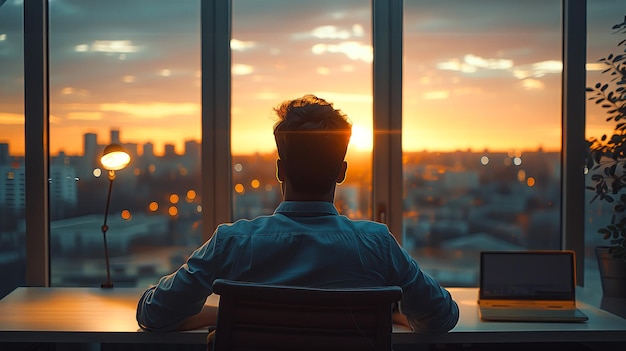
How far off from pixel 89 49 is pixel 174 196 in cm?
89

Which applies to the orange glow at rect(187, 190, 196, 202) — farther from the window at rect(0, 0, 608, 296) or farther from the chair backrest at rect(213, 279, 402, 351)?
the chair backrest at rect(213, 279, 402, 351)

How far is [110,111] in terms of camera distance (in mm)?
3324

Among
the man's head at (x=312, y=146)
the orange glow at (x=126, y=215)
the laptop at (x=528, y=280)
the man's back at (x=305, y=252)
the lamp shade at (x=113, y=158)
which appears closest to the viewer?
the man's back at (x=305, y=252)

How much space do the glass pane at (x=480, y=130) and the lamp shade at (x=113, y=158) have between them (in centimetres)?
145

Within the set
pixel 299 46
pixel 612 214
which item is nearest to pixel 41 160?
pixel 299 46

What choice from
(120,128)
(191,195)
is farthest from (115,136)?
(191,195)

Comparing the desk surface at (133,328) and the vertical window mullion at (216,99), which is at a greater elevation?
the vertical window mullion at (216,99)

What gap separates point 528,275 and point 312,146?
134 centimetres

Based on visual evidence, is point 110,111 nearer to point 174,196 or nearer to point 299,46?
point 174,196

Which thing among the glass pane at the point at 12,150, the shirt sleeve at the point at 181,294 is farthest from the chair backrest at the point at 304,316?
the glass pane at the point at 12,150

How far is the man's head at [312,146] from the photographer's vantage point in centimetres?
178

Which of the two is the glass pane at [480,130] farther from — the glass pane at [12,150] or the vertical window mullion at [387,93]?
the glass pane at [12,150]

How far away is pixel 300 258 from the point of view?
5.56 ft

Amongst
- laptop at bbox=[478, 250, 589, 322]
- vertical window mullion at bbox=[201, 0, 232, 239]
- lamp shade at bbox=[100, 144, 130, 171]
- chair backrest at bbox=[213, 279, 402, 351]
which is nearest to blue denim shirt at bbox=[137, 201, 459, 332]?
chair backrest at bbox=[213, 279, 402, 351]
